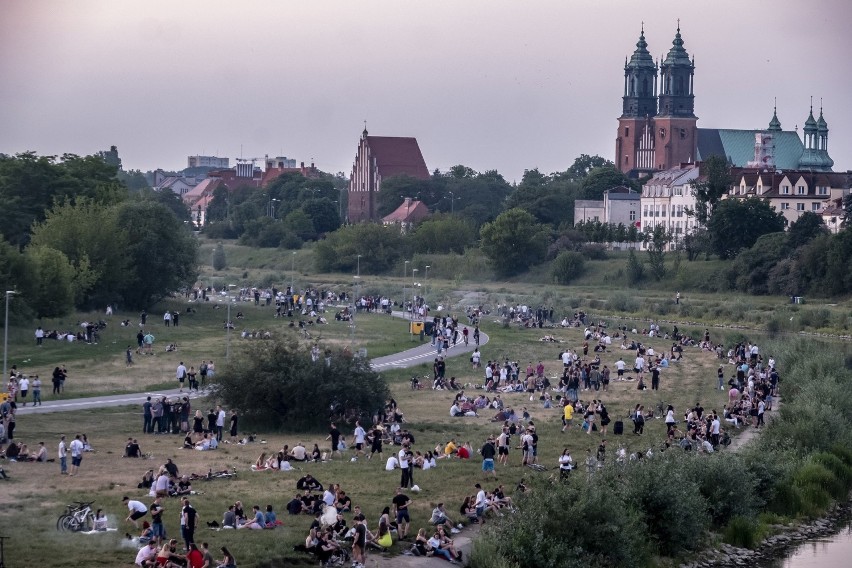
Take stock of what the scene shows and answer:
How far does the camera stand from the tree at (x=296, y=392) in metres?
35.8

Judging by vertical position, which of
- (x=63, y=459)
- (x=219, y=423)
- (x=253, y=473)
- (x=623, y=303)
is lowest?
(x=253, y=473)

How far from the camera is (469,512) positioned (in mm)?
25953

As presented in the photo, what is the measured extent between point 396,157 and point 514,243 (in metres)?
51.9

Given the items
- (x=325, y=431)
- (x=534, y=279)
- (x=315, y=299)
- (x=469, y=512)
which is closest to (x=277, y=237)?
(x=534, y=279)

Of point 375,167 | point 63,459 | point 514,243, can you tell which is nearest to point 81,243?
point 514,243

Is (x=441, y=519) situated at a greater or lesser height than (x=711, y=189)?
lesser

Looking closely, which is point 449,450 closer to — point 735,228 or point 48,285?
point 48,285

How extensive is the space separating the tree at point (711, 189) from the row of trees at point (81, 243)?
38.7 metres

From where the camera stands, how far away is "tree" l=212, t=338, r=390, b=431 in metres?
35.8

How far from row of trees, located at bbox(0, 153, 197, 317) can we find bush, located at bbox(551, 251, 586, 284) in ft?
85.3

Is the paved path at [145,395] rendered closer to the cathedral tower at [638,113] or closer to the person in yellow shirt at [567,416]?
the person in yellow shirt at [567,416]

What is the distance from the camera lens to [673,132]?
5541 inches

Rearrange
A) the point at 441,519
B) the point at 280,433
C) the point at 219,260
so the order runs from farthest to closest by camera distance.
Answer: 1. the point at 219,260
2. the point at 280,433
3. the point at 441,519

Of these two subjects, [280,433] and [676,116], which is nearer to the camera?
[280,433]
